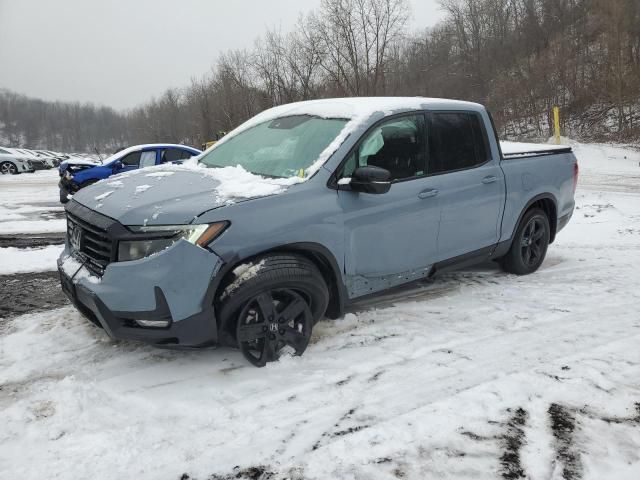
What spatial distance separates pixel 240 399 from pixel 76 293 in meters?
1.33

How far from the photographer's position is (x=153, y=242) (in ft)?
9.80

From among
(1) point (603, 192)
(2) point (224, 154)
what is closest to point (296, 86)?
(1) point (603, 192)

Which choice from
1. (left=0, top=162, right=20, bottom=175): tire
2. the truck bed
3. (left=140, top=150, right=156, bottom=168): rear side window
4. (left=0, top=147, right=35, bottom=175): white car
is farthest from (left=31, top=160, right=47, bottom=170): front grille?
the truck bed

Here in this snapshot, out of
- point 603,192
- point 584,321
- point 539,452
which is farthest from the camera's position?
point 603,192

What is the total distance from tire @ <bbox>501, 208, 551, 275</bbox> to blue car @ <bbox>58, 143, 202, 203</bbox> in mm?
9174

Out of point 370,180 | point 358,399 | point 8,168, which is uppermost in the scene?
point 8,168

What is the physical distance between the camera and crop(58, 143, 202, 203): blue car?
1266cm

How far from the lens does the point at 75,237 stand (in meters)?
3.57

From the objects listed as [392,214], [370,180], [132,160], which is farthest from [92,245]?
[132,160]

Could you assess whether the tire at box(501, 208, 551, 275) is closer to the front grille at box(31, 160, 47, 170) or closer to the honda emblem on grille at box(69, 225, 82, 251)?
the honda emblem on grille at box(69, 225, 82, 251)

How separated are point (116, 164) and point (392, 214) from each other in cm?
1094

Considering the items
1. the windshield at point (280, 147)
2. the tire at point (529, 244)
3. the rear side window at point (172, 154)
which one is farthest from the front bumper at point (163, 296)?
the rear side window at point (172, 154)

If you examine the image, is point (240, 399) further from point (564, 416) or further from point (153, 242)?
point (564, 416)

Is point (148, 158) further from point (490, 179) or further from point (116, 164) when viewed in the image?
point (490, 179)
